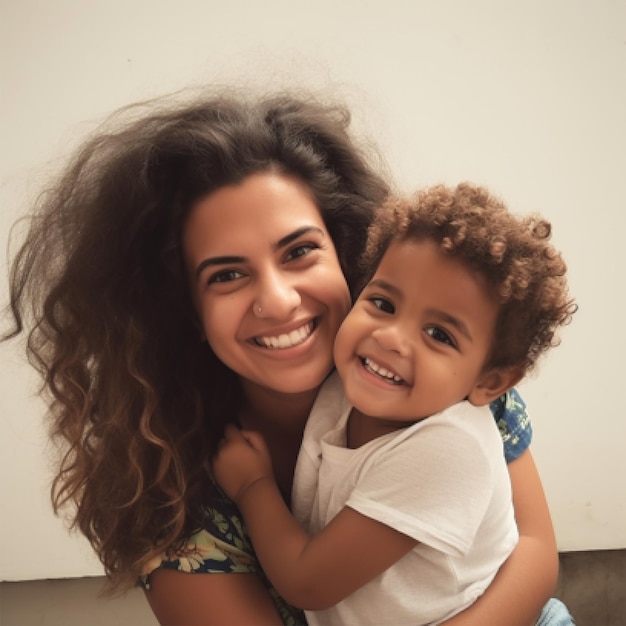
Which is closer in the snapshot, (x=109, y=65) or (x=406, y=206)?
(x=406, y=206)

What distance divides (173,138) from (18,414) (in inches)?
46.4

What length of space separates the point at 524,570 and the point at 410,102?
4.07 ft

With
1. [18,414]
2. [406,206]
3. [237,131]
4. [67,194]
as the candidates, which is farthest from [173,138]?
[18,414]

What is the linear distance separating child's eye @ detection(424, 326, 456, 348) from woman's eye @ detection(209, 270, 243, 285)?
1.07 ft

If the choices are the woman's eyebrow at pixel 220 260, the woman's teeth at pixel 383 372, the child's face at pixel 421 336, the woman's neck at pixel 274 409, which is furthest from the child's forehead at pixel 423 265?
the woman's neck at pixel 274 409

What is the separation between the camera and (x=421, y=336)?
102 centimetres

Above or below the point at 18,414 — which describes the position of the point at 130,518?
above

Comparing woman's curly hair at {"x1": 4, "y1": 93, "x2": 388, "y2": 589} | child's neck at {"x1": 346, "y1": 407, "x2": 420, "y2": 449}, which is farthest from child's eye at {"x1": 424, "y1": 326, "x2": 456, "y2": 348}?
woman's curly hair at {"x1": 4, "y1": 93, "x2": 388, "y2": 589}

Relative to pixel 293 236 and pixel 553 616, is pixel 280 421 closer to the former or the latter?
pixel 293 236

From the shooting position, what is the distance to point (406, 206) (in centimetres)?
108

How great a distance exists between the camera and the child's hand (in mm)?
1228

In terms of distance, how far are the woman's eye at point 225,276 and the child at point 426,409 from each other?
0.68ft

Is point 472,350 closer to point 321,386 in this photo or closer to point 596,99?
point 321,386

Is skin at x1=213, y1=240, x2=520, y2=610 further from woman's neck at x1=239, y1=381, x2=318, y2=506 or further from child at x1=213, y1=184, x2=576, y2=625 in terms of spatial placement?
woman's neck at x1=239, y1=381, x2=318, y2=506
